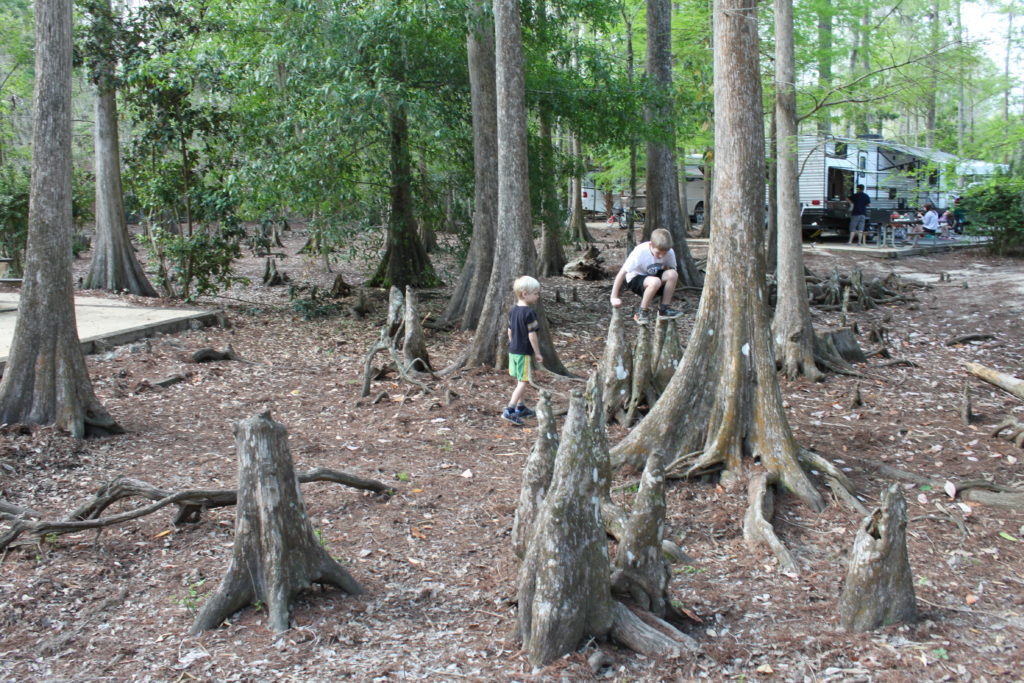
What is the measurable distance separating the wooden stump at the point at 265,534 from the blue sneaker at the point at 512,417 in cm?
401

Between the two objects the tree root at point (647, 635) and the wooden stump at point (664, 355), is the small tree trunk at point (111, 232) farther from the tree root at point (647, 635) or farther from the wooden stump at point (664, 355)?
the tree root at point (647, 635)

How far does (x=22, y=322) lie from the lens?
24.3 feet

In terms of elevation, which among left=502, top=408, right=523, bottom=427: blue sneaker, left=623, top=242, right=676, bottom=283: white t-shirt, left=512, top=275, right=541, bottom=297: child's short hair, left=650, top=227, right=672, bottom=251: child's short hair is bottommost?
left=502, top=408, right=523, bottom=427: blue sneaker

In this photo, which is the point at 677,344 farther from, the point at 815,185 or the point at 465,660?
Result: the point at 815,185

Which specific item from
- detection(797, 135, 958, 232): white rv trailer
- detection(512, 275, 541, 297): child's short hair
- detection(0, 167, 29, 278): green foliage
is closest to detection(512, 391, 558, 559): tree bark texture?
detection(512, 275, 541, 297): child's short hair

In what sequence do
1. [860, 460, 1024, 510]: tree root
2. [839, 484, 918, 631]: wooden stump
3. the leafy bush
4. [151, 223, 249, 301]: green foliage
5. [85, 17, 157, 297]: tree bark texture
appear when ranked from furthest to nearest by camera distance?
the leafy bush → [85, 17, 157, 297]: tree bark texture → [151, 223, 249, 301]: green foliage → [860, 460, 1024, 510]: tree root → [839, 484, 918, 631]: wooden stump

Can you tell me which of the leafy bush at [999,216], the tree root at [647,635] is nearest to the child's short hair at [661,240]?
the tree root at [647,635]

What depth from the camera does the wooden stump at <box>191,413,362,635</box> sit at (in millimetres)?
4523

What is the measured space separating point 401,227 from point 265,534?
10567 millimetres

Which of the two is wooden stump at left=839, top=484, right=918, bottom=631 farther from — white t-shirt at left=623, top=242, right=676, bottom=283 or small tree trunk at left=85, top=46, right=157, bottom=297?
small tree trunk at left=85, top=46, right=157, bottom=297

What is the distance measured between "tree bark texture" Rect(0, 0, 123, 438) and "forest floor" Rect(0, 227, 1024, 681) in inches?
11.3

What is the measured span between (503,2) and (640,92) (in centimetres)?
390

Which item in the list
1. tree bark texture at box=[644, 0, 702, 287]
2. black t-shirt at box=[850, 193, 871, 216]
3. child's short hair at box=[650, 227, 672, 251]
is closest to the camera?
child's short hair at box=[650, 227, 672, 251]

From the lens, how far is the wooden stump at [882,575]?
171 inches
